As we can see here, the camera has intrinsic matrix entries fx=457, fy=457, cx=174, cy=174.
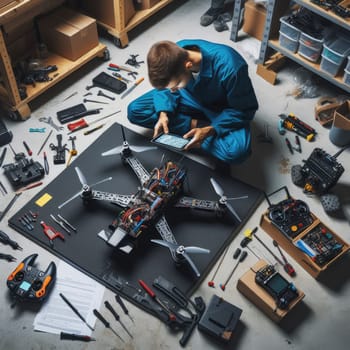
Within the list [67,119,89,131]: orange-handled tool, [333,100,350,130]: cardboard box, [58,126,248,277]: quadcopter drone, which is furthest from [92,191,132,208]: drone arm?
[333,100,350,130]: cardboard box

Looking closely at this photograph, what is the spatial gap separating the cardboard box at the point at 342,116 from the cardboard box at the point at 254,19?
101 cm

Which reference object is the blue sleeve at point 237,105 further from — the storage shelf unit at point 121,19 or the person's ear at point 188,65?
the storage shelf unit at point 121,19

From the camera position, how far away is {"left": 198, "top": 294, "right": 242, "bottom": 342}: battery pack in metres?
2.18

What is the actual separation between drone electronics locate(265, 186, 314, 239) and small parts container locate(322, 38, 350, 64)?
3.37ft

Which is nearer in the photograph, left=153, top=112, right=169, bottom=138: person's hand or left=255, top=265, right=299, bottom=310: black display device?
left=255, top=265, right=299, bottom=310: black display device

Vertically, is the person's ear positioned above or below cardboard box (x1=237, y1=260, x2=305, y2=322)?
above

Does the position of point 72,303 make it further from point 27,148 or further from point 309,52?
point 309,52

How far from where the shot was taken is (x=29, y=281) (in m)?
2.30

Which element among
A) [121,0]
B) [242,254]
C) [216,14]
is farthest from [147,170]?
[216,14]

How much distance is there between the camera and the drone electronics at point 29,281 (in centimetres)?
227

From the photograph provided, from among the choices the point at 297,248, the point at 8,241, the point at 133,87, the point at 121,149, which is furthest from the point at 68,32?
the point at 297,248

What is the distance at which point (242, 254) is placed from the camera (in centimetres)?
250

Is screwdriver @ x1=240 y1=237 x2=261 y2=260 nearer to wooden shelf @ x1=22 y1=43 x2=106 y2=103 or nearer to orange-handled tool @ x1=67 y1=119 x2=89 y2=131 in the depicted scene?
orange-handled tool @ x1=67 y1=119 x2=89 y2=131

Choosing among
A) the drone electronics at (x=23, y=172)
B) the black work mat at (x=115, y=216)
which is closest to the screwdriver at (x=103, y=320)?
the black work mat at (x=115, y=216)
